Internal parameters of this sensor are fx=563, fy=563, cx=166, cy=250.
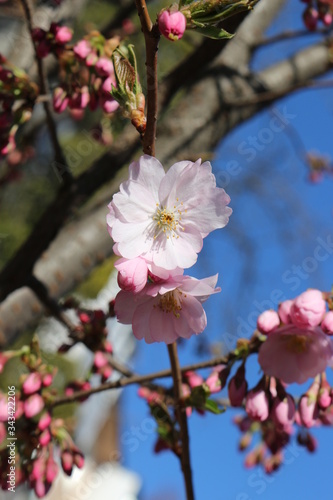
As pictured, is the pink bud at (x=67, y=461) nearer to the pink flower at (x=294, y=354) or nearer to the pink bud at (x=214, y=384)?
the pink bud at (x=214, y=384)

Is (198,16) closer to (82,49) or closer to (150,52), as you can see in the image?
(150,52)

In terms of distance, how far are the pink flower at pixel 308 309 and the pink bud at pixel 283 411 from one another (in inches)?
7.0

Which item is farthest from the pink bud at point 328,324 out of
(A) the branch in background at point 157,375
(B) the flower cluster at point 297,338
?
(A) the branch in background at point 157,375

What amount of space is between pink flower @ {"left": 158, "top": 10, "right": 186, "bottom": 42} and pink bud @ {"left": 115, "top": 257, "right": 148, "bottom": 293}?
28 cm

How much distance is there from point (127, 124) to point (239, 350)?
2.93 feet

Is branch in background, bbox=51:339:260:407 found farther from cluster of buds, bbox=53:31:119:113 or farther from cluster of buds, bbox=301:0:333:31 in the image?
cluster of buds, bbox=301:0:333:31

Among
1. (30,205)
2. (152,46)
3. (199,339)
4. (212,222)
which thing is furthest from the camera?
(30,205)

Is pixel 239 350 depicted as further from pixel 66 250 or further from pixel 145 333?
pixel 66 250

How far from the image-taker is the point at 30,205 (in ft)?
23.6

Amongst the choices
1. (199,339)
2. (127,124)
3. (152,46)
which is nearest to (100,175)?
(127,124)

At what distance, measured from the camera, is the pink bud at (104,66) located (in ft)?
4.10

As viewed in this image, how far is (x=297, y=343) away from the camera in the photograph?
96 cm

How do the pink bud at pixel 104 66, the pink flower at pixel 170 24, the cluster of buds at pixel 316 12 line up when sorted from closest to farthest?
the pink flower at pixel 170 24 < the pink bud at pixel 104 66 < the cluster of buds at pixel 316 12

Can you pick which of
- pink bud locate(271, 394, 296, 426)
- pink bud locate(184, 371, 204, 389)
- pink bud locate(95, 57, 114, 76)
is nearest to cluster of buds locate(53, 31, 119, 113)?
pink bud locate(95, 57, 114, 76)
